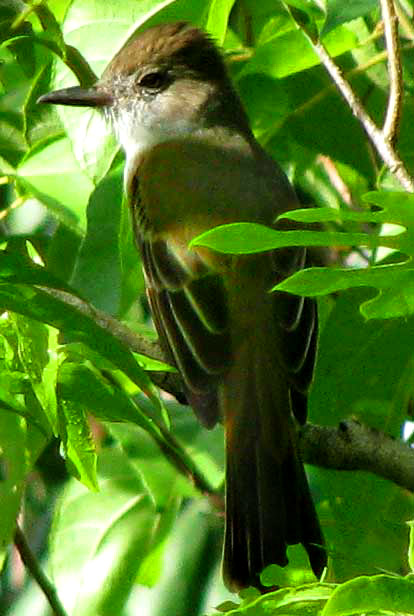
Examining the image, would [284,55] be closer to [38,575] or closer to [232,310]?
[232,310]

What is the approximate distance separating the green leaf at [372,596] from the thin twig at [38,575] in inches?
56.5

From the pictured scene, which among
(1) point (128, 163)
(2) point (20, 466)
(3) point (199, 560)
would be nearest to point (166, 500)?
(2) point (20, 466)

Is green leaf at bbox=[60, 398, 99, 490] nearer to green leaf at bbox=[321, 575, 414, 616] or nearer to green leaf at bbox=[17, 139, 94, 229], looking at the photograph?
green leaf at bbox=[17, 139, 94, 229]

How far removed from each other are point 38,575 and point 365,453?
787mm

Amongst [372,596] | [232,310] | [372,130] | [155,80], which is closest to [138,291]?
[232,310]

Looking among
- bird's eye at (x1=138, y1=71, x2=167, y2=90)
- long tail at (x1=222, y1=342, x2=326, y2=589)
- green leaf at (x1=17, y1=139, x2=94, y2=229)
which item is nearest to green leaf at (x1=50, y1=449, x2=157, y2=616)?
long tail at (x1=222, y1=342, x2=326, y2=589)

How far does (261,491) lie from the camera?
10.8ft

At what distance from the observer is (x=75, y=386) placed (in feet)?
7.41

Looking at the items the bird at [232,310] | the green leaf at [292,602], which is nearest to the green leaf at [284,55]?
the bird at [232,310]

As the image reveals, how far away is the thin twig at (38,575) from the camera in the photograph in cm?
A: 305

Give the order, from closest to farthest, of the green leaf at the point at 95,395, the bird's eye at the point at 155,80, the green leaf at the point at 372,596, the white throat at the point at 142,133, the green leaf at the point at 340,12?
the green leaf at the point at 372,596 → the green leaf at the point at 95,395 → the green leaf at the point at 340,12 → the white throat at the point at 142,133 → the bird's eye at the point at 155,80

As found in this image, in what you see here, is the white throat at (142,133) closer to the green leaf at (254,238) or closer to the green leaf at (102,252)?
the green leaf at (102,252)

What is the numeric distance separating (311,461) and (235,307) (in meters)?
0.55

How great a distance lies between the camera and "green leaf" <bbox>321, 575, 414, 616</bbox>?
1701 millimetres
